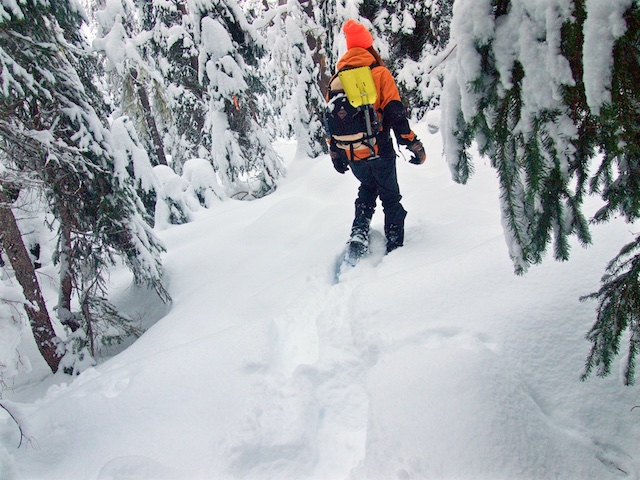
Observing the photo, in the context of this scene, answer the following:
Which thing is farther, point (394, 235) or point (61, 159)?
point (394, 235)

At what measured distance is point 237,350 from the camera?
10.2ft

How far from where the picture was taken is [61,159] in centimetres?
425

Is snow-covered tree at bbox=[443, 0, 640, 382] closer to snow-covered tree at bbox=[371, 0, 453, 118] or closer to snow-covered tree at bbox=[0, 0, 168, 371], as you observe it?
snow-covered tree at bbox=[0, 0, 168, 371]

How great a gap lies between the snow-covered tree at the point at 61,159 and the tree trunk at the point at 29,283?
0.01m

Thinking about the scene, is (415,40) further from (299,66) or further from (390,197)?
(390,197)

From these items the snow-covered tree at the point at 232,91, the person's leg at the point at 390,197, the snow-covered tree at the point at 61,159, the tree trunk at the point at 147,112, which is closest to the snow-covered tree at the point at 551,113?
the person's leg at the point at 390,197

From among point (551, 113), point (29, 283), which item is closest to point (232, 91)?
point (29, 283)

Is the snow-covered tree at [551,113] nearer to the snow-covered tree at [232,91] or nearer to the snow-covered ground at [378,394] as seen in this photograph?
the snow-covered ground at [378,394]

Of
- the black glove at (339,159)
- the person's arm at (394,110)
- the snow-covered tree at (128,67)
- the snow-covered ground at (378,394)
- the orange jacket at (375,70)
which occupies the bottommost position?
the snow-covered ground at (378,394)

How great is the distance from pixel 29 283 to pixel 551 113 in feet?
18.0

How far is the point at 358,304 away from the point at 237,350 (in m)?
1.21

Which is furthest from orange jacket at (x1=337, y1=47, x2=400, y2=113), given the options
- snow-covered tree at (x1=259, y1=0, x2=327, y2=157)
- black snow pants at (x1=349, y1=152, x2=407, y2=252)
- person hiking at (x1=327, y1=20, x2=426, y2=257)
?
snow-covered tree at (x1=259, y1=0, x2=327, y2=157)

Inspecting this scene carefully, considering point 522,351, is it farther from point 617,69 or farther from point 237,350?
point 237,350

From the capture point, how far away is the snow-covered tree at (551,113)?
1142 millimetres
